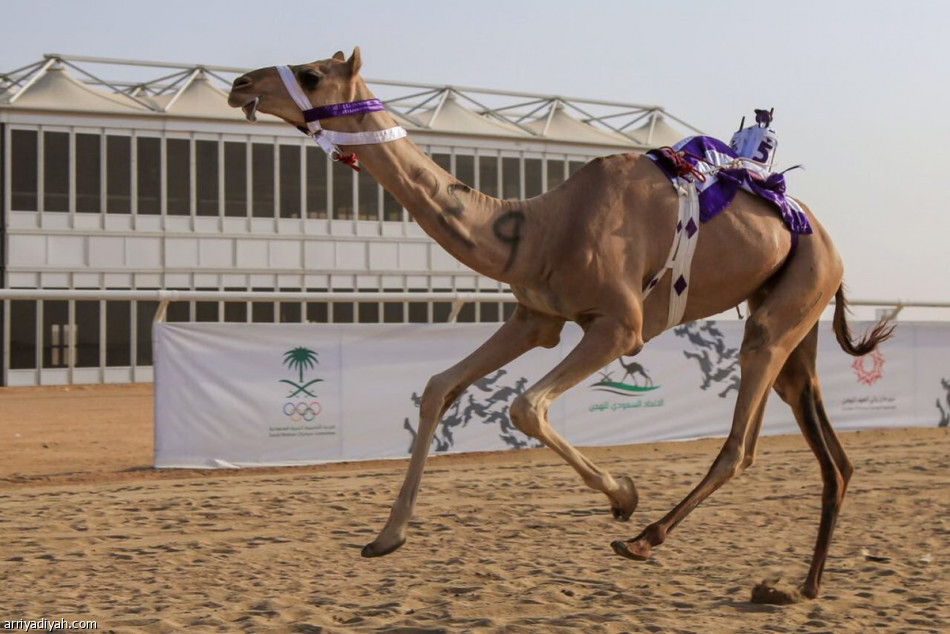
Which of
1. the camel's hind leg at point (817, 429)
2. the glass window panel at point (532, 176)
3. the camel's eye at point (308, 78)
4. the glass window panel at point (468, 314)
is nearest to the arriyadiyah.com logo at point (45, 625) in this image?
the camel's eye at point (308, 78)

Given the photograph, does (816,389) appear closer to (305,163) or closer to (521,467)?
(521,467)

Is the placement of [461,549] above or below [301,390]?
below

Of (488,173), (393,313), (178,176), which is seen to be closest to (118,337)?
(178,176)

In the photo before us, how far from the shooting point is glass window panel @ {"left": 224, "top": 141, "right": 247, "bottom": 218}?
3956 centimetres

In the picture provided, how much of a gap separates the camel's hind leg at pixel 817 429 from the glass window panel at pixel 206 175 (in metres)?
33.6

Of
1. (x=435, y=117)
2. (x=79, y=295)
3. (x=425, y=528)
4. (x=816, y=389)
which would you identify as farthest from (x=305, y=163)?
(x=816, y=389)

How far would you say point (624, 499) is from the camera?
248 inches

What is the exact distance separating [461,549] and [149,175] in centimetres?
3159

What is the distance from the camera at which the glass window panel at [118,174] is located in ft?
124

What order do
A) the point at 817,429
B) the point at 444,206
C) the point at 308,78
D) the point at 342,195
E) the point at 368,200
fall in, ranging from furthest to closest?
the point at 368,200, the point at 342,195, the point at 817,429, the point at 444,206, the point at 308,78

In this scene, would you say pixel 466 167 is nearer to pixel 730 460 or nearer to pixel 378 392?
pixel 378 392

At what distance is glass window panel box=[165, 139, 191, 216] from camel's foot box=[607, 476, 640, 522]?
34247mm

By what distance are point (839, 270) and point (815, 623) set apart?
2161mm

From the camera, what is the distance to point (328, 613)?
6848 mm
